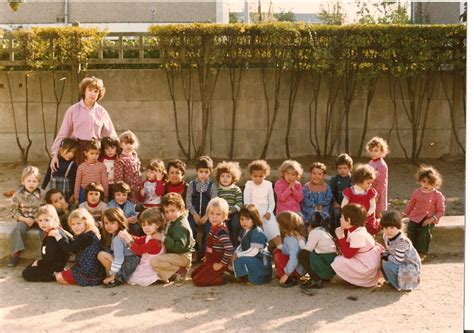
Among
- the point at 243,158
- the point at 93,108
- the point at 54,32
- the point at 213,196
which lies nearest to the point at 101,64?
the point at 54,32

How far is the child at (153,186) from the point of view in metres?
7.30

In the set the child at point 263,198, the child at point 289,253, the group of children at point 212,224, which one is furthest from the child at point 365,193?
the child at point 289,253

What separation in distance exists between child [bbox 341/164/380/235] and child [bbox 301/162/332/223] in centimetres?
21

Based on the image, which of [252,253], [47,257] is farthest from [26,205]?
[252,253]

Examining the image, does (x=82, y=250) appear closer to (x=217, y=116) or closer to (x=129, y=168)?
(x=129, y=168)

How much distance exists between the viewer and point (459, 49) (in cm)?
1027

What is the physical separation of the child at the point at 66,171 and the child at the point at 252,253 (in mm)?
1856

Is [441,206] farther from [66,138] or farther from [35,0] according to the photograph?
[35,0]

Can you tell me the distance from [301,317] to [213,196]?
1887 millimetres

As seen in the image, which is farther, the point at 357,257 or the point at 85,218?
the point at 85,218

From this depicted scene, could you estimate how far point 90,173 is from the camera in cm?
722

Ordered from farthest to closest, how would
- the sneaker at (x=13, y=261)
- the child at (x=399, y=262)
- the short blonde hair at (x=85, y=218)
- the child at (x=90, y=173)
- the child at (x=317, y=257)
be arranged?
1. the child at (x=90, y=173)
2. the sneaker at (x=13, y=261)
3. the short blonde hair at (x=85, y=218)
4. the child at (x=317, y=257)
5. the child at (x=399, y=262)

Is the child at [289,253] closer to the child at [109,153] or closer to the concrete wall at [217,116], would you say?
the child at [109,153]

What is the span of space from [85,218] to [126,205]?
643 mm
